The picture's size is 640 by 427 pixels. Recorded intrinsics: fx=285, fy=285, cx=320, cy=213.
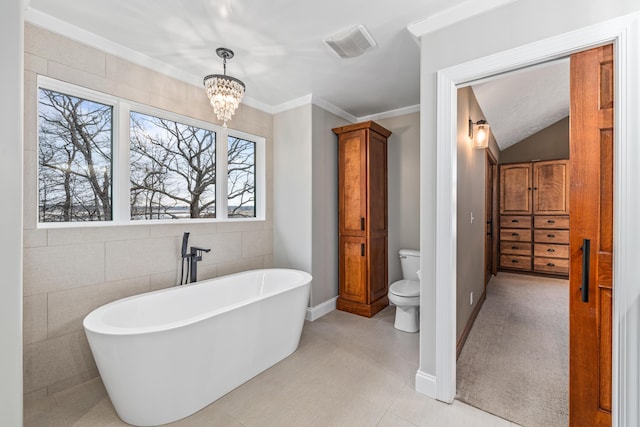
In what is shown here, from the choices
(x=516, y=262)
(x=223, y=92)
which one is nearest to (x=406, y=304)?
(x=223, y=92)

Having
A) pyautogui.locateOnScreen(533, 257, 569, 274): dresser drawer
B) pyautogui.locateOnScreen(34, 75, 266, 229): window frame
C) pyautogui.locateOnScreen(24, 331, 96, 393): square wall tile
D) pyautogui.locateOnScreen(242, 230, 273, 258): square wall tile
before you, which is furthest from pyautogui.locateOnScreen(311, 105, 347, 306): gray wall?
pyautogui.locateOnScreen(533, 257, 569, 274): dresser drawer

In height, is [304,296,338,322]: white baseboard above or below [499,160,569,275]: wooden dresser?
below

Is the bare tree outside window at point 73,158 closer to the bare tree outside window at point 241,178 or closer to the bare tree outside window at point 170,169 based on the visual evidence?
the bare tree outside window at point 170,169

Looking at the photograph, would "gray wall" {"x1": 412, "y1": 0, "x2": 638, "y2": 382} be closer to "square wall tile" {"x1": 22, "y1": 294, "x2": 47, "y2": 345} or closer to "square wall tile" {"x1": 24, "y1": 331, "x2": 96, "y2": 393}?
"square wall tile" {"x1": 24, "y1": 331, "x2": 96, "y2": 393}

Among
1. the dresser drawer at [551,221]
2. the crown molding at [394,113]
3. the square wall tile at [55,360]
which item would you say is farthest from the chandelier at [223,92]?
the dresser drawer at [551,221]

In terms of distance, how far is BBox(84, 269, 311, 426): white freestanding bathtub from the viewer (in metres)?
1.54

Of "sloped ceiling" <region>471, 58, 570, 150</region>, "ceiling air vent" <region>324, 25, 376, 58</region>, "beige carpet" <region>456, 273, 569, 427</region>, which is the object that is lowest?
"beige carpet" <region>456, 273, 569, 427</region>

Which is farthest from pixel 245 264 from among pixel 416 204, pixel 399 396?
pixel 416 204

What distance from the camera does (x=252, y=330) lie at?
204 cm

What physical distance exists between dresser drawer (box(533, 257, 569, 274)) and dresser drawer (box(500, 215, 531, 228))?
64cm

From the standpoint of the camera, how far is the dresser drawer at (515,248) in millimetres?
5216

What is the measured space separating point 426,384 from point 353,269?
1.59 m
